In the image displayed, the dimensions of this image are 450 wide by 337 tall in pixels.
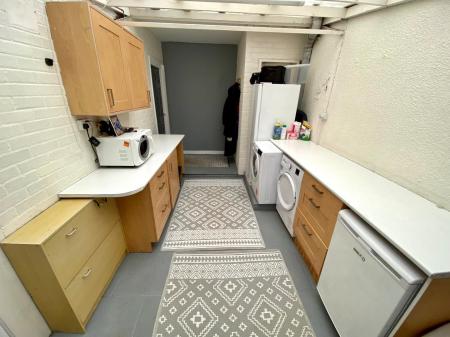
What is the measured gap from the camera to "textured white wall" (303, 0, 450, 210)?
1.24 meters

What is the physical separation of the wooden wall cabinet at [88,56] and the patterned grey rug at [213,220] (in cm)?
144

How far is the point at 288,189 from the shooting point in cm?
212

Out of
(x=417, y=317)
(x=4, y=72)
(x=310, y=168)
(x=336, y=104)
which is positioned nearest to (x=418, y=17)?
(x=336, y=104)

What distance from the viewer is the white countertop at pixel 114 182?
1333mm

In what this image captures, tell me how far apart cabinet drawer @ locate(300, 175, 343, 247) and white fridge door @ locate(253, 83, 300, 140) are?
125 cm

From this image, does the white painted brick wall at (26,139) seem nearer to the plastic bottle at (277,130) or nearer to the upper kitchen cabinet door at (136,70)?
the upper kitchen cabinet door at (136,70)

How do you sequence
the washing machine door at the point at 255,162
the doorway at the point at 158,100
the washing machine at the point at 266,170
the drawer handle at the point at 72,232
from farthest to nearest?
the doorway at the point at 158,100, the washing machine door at the point at 255,162, the washing machine at the point at 266,170, the drawer handle at the point at 72,232

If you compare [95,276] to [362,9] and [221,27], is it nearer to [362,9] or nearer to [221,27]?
[221,27]

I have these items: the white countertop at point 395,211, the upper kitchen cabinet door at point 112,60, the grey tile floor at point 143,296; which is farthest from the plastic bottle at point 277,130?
the upper kitchen cabinet door at point 112,60

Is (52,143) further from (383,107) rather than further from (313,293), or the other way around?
(383,107)

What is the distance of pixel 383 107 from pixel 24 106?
2582mm

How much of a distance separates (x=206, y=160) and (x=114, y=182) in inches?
113

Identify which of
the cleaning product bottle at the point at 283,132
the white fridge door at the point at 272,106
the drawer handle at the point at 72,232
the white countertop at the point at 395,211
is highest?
the white fridge door at the point at 272,106

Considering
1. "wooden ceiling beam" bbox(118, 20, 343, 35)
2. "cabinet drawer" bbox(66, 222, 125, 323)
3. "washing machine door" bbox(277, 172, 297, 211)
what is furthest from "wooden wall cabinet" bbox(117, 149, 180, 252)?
"wooden ceiling beam" bbox(118, 20, 343, 35)
